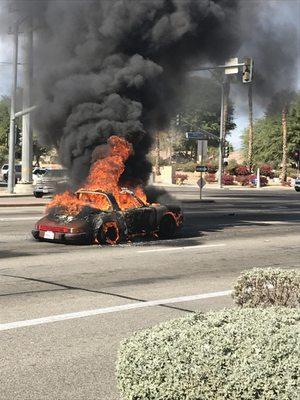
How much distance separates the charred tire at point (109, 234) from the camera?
13805 mm

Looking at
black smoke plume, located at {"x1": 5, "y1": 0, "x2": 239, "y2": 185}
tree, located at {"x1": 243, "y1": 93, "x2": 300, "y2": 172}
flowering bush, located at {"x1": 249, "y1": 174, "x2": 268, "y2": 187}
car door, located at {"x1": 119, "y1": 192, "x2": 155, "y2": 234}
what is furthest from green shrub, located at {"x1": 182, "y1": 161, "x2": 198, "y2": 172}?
car door, located at {"x1": 119, "y1": 192, "x2": 155, "y2": 234}

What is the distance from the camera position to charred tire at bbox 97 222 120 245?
45.3ft

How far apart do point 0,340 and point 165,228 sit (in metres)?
9.78

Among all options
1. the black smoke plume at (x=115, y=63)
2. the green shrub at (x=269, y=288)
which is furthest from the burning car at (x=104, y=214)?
the green shrub at (x=269, y=288)

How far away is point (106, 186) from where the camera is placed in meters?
15.5

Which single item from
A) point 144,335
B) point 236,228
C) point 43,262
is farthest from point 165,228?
point 144,335

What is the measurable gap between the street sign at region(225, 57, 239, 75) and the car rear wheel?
38.9ft

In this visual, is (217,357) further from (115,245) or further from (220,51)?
(220,51)

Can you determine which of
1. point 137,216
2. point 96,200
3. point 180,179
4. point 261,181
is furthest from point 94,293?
point 180,179

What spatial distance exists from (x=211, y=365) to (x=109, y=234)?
11056 millimetres

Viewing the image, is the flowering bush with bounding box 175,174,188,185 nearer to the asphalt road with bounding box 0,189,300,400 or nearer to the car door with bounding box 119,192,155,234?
the asphalt road with bounding box 0,189,300,400

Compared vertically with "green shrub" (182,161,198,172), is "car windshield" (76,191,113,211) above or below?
below

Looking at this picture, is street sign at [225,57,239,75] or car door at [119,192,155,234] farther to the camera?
street sign at [225,57,239,75]

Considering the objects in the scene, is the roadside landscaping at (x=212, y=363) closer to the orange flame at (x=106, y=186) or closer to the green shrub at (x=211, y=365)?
the green shrub at (x=211, y=365)
